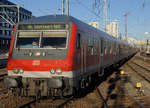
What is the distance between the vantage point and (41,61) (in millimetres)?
7926

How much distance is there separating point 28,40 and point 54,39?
1.01 meters

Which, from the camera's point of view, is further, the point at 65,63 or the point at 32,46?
the point at 32,46

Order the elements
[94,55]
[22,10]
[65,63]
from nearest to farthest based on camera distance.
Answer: [65,63]
[94,55]
[22,10]

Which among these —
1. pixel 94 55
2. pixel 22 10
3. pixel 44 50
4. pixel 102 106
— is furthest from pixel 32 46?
pixel 22 10

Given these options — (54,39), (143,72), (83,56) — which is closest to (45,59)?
(54,39)

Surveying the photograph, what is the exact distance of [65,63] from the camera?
777cm

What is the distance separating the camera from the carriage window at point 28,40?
27.3 ft

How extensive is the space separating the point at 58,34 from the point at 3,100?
3.29 meters

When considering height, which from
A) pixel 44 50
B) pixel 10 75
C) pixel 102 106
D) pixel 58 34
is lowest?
pixel 102 106

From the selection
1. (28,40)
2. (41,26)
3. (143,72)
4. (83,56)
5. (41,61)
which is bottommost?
(143,72)

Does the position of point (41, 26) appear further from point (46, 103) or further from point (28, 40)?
point (46, 103)

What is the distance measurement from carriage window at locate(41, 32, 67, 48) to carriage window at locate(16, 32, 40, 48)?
27cm

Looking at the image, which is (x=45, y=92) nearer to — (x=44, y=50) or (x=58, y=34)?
(x=44, y=50)

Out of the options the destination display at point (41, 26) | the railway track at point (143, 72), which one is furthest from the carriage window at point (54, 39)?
the railway track at point (143, 72)
